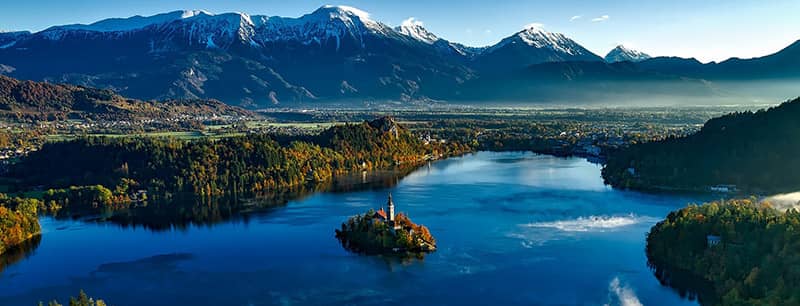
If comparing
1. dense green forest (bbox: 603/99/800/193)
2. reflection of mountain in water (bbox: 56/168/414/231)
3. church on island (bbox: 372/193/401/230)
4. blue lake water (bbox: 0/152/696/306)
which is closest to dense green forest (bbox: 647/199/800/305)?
blue lake water (bbox: 0/152/696/306)

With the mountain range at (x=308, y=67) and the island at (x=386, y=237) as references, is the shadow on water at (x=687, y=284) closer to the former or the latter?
the island at (x=386, y=237)

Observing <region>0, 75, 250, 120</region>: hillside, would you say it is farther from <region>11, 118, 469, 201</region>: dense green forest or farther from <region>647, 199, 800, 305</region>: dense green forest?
<region>647, 199, 800, 305</region>: dense green forest

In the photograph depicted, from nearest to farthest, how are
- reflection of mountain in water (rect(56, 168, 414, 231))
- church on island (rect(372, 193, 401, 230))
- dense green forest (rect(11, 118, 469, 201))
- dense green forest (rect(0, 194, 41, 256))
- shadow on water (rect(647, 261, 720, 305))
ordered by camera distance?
shadow on water (rect(647, 261, 720, 305))
church on island (rect(372, 193, 401, 230))
dense green forest (rect(0, 194, 41, 256))
reflection of mountain in water (rect(56, 168, 414, 231))
dense green forest (rect(11, 118, 469, 201))

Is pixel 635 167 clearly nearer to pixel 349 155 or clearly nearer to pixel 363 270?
pixel 349 155

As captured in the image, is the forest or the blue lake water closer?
the blue lake water

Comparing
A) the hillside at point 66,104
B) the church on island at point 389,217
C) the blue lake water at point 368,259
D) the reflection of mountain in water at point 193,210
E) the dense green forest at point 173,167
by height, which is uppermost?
the hillside at point 66,104

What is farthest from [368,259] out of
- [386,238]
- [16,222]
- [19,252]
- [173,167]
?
[173,167]

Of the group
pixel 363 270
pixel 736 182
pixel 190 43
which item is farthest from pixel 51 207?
pixel 190 43

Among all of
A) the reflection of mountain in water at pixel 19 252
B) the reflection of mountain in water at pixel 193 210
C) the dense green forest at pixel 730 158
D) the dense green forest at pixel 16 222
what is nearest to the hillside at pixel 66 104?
the reflection of mountain in water at pixel 193 210
